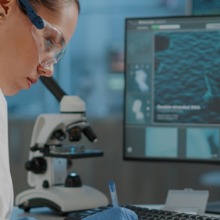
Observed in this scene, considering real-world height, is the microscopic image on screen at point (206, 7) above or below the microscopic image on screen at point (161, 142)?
above

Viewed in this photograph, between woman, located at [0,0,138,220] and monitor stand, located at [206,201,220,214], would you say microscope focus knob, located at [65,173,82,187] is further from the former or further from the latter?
woman, located at [0,0,138,220]

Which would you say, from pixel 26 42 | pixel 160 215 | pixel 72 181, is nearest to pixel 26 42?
pixel 26 42

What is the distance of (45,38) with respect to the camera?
1181mm

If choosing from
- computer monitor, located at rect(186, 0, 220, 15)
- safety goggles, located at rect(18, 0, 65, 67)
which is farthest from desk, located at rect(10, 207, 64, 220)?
computer monitor, located at rect(186, 0, 220, 15)

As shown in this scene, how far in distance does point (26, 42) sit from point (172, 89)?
29.2 inches

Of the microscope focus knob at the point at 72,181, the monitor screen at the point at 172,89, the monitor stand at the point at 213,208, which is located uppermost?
the monitor screen at the point at 172,89

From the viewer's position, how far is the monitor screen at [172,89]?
5.79ft

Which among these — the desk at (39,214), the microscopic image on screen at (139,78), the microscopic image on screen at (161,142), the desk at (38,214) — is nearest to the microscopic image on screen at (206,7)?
the microscopic image on screen at (139,78)

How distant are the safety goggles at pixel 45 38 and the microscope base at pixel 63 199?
0.54m

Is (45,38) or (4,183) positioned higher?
(45,38)

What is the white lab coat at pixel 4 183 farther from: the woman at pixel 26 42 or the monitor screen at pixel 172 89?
the monitor screen at pixel 172 89

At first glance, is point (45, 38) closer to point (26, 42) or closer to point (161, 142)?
point (26, 42)

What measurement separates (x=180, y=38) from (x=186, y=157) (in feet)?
1.18

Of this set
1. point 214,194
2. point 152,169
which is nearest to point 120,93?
point 152,169
